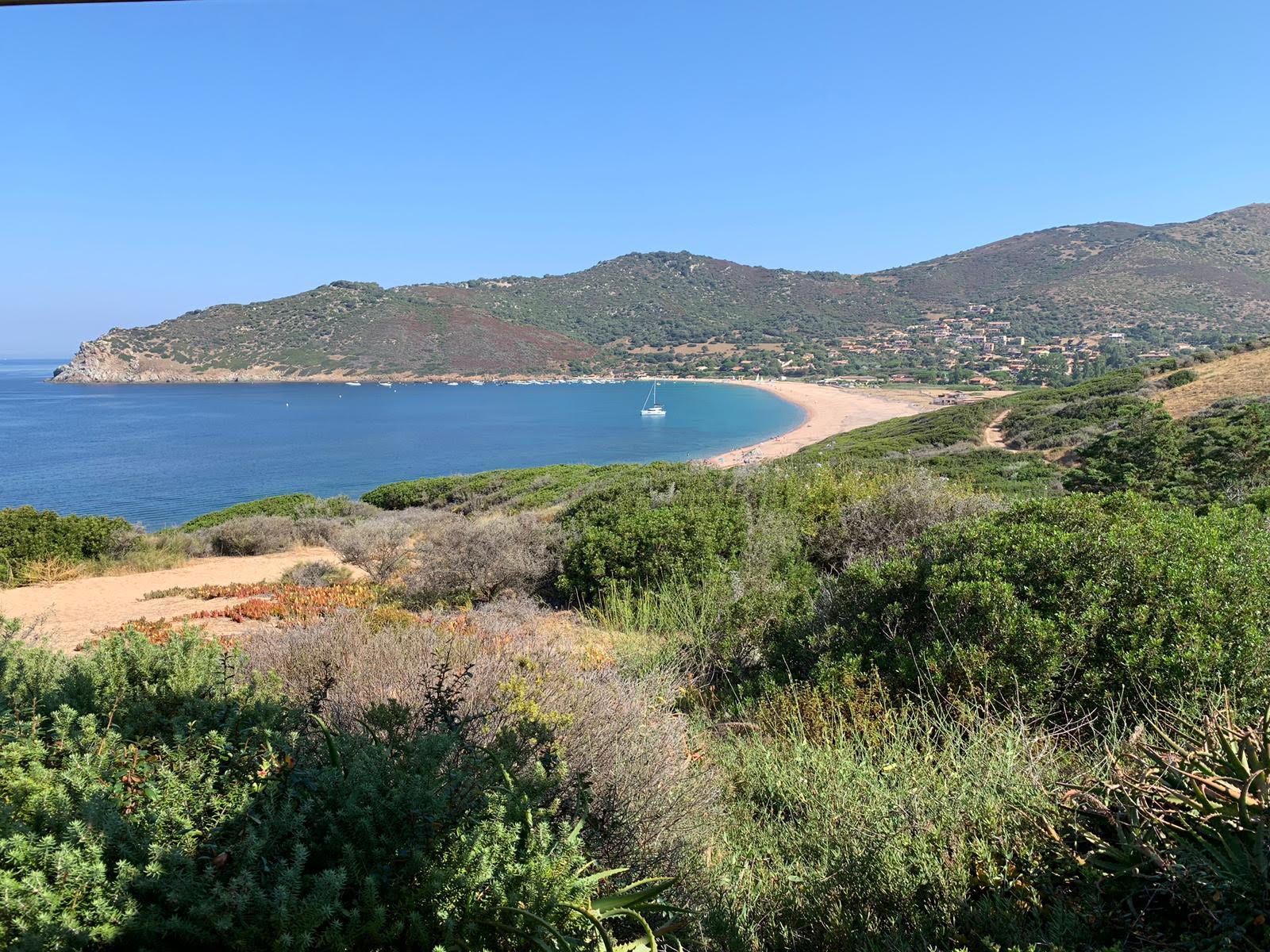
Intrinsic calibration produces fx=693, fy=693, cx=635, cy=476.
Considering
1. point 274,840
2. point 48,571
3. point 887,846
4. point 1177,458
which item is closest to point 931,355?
point 1177,458

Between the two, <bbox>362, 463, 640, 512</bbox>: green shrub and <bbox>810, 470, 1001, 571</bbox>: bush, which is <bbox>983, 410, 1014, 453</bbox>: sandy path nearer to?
<bbox>362, 463, 640, 512</bbox>: green shrub

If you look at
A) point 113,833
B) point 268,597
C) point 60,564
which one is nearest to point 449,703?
point 113,833

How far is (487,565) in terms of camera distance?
7367mm

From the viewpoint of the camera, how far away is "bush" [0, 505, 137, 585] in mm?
11273

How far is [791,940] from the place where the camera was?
6.92ft

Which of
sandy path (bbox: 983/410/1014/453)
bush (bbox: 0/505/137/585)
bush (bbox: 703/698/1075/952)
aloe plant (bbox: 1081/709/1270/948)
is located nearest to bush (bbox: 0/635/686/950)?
bush (bbox: 703/698/1075/952)

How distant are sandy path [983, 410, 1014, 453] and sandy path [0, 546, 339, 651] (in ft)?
96.6

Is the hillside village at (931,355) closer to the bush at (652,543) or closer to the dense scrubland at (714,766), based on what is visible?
the bush at (652,543)

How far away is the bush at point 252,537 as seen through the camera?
15.0 m

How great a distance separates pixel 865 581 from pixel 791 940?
2675 millimetres

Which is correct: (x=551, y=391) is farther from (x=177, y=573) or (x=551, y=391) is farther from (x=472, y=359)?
(x=177, y=573)

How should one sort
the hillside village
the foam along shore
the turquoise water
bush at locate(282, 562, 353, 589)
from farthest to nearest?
the hillside village → the foam along shore → the turquoise water → bush at locate(282, 562, 353, 589)

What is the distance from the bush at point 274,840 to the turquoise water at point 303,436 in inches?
1459

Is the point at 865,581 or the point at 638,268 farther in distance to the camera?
the point at 638,268
